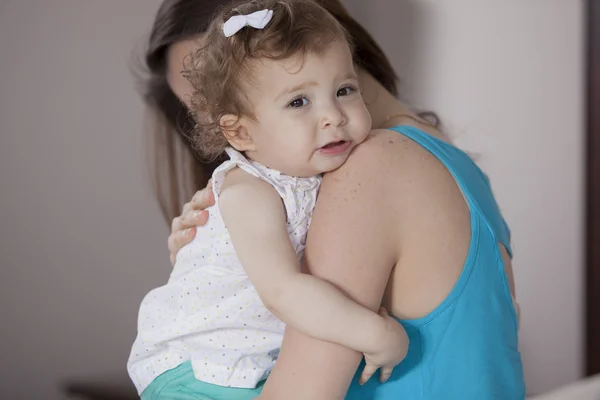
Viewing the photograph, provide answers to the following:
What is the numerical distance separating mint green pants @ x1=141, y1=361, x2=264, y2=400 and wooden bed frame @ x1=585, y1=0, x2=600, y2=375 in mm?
1927

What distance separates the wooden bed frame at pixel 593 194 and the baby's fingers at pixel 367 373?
1.95 m

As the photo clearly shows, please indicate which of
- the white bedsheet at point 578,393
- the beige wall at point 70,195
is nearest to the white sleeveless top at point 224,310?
the white bedsheet at point 578,393

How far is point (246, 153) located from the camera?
104 centimetres

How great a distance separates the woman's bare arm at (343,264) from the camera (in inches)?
33.4

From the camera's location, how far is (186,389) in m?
1.05

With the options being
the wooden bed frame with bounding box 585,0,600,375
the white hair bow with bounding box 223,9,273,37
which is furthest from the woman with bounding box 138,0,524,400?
the wooden bed frame with bounding box 585,0,600,375

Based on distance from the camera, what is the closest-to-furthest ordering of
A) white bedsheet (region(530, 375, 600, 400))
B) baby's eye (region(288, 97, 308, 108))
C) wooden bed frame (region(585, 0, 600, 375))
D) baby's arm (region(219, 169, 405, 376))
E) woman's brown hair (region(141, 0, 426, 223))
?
baby's arm (region(219, 169, 405, 376)), baby's eye (region(288, 97, 308, 108)), woman's brown hair (region(141, 0, 426, 223)), white bedsheet (region(530, 375, 600, 400)), wooden bed frame (region(585, 0, 600, 375))

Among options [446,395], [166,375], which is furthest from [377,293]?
[166,375]

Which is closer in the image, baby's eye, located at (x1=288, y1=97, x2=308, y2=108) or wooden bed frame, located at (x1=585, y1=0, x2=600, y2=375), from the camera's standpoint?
baby's eye, located at (x1=288, y1=97, x2=308, y2=108)

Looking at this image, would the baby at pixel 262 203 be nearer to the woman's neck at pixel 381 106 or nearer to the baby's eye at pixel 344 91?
the baby's eye at pixel 344 91

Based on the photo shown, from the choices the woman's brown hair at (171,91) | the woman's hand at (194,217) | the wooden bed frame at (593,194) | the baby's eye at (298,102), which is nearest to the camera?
the baby's eye at (298,102)

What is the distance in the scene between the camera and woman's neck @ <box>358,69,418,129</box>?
117 centimetres

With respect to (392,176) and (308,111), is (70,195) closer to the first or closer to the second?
(308,111)

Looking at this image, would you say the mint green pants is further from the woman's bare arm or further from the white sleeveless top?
the woman's bare arm
